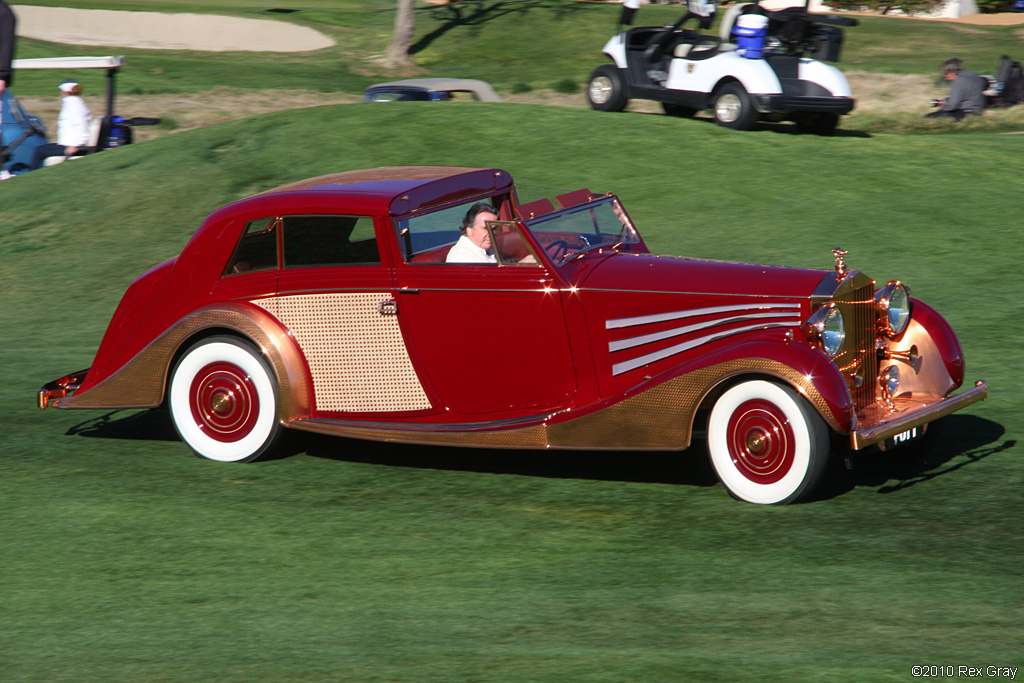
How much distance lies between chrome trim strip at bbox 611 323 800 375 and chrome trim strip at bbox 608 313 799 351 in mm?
42

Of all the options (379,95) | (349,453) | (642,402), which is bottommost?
(349,453)

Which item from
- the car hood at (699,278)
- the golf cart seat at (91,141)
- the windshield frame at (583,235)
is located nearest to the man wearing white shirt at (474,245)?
the windshield frame at (583,235)

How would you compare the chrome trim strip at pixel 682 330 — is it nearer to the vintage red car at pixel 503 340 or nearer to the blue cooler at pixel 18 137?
the vintage red car at pixel 503 340

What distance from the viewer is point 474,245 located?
6.04 m

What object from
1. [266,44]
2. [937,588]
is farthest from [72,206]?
[266,44]

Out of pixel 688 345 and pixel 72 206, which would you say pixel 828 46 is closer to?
pixel 72 206

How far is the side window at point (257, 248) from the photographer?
20.6 ft

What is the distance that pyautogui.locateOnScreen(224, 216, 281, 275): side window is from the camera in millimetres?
6266

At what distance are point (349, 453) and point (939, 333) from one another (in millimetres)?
3394

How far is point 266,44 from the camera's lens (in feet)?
121

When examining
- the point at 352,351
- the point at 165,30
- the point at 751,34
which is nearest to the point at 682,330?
the point at 352,351

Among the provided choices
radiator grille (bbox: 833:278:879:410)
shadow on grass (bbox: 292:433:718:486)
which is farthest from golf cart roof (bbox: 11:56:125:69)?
radiator grille (bbox: 833:278:879:410)

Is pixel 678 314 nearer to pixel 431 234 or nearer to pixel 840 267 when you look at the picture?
pixel 840 267

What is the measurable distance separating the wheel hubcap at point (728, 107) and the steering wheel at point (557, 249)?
10.2 metres
